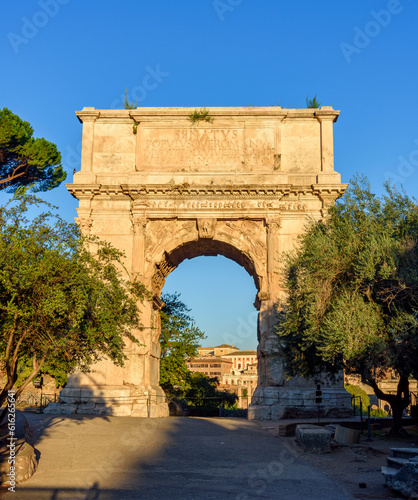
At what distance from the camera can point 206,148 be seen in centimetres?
2186

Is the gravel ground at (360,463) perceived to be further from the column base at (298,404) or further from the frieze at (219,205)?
the frieze at (219,205)

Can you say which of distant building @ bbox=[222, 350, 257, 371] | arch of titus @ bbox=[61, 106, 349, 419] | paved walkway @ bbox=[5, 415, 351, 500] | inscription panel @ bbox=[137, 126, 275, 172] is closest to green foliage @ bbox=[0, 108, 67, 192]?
arch of titus @ bbox=[61, 106, 349, 419]

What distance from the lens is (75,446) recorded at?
1226 cm

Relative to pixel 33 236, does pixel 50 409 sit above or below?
below

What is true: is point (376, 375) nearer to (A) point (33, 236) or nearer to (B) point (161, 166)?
(A) point (33, 236)

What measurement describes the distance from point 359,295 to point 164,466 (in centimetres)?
591

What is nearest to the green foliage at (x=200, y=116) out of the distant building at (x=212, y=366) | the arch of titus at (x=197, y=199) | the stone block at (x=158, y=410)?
the arch of titus at (x=197, y=199)

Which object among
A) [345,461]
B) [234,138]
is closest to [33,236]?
[345,461]

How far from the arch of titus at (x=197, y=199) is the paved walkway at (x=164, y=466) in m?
3.94

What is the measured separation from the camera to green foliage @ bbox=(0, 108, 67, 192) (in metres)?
24.2

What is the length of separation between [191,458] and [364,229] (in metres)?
6.88

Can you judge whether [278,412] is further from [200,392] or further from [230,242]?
[200,392]

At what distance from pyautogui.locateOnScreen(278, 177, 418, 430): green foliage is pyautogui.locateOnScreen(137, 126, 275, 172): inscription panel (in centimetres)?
627

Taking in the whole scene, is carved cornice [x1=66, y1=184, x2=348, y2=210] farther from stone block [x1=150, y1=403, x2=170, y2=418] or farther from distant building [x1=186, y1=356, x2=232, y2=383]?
distant building [x1=186, y1=356, x2=232, y2=383]
